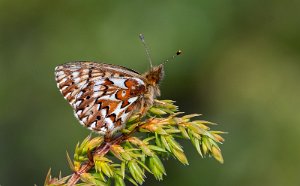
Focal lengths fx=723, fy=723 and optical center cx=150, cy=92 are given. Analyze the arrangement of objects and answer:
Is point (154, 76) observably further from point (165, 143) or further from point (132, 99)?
point (165, 143)

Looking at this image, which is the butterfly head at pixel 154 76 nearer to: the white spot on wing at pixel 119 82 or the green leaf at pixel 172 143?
the white spot on wing at pixel 119 82

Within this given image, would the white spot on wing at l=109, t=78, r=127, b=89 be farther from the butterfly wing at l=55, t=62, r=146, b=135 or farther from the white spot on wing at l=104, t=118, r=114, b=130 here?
the white spot on wing at l=104, t=118, r=114, b=130

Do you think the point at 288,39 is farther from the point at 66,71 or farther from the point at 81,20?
the point at 66,71

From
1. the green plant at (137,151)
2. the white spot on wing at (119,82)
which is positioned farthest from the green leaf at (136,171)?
the white spot on wing at (119,82)

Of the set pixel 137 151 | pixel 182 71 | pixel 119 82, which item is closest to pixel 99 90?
pixel 119 82

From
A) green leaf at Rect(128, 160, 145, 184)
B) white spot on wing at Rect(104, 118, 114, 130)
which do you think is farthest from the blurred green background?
green leaf at Rect(128, 160, 145, 184)

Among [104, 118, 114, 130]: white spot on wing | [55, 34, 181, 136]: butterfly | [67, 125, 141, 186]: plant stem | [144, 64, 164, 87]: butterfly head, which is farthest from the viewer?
[144, 64, 164, 87]: butterfly head
